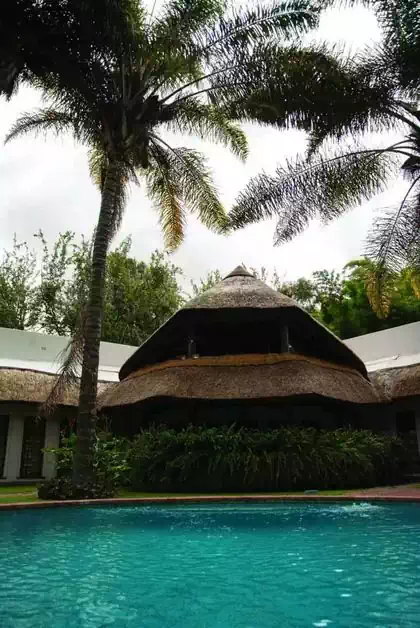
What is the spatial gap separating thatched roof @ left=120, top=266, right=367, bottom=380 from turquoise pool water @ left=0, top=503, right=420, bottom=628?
733cm

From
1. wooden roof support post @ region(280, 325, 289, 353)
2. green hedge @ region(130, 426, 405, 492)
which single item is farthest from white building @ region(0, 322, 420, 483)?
green hedge @ region(130, 426, 405, 492)

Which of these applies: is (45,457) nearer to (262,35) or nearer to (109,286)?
(262,35)

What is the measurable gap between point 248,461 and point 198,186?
267 inches

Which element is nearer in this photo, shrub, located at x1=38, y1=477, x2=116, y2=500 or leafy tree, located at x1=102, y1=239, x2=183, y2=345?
shrub, located at x1=38, y1=477, x2=116, y2=500

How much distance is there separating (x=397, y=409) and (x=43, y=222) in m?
21.2

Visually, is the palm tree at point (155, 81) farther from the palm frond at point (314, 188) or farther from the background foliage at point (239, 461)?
the background foliage at point (239, 461)

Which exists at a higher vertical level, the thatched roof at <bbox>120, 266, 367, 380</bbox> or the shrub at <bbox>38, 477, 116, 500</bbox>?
the thatched roof at <bbox>120, 266, 367, 380</bbox>

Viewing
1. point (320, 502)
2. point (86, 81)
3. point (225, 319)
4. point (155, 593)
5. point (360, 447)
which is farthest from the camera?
point (225, 319)

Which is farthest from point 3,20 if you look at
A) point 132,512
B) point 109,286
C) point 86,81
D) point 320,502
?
point 109,286

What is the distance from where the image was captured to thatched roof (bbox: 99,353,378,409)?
1210cm

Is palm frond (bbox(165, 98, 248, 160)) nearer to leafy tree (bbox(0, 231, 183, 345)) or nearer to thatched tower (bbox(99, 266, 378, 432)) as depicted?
thatched tower (bbox(99, 266, 378, 432))

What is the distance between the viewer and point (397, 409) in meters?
14.9

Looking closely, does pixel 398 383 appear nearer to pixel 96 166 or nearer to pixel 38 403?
pixel 38 403

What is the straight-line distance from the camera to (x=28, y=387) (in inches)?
559
